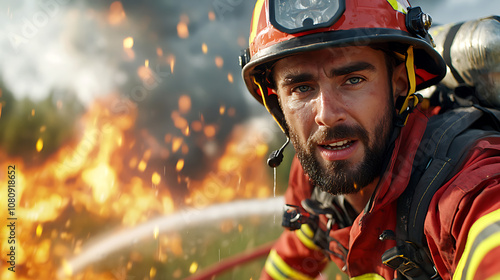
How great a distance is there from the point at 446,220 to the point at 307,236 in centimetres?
139

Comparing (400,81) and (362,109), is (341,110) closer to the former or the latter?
(362,109)

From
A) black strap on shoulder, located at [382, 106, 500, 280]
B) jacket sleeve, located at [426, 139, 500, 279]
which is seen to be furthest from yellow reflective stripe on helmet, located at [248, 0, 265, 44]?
jacket sleeve, located at [426, 139, 500, 279]

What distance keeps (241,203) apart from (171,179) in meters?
1.78

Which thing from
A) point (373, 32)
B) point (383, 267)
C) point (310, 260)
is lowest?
point (310, 260)

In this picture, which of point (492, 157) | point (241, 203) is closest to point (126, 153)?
point (241, 203)

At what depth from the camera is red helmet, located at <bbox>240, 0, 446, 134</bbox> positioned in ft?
6.22

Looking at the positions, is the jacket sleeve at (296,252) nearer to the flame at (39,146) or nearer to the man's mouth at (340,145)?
the man's mouth at (340,145)

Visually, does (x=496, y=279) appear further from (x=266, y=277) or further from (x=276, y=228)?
(x=276, y=228)

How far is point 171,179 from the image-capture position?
8180 mm

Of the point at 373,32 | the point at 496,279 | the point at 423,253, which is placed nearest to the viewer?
the point at 496,279

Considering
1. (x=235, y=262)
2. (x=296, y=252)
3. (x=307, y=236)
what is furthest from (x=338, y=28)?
(x=235, y=262)

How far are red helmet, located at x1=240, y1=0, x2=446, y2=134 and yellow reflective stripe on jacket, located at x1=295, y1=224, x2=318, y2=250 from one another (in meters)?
1.14

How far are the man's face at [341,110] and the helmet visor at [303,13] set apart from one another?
0.14m

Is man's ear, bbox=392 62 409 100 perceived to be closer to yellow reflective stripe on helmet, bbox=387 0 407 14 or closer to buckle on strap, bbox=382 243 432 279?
yellow reflective stripe on helmet, bbox=387 0 407 14
